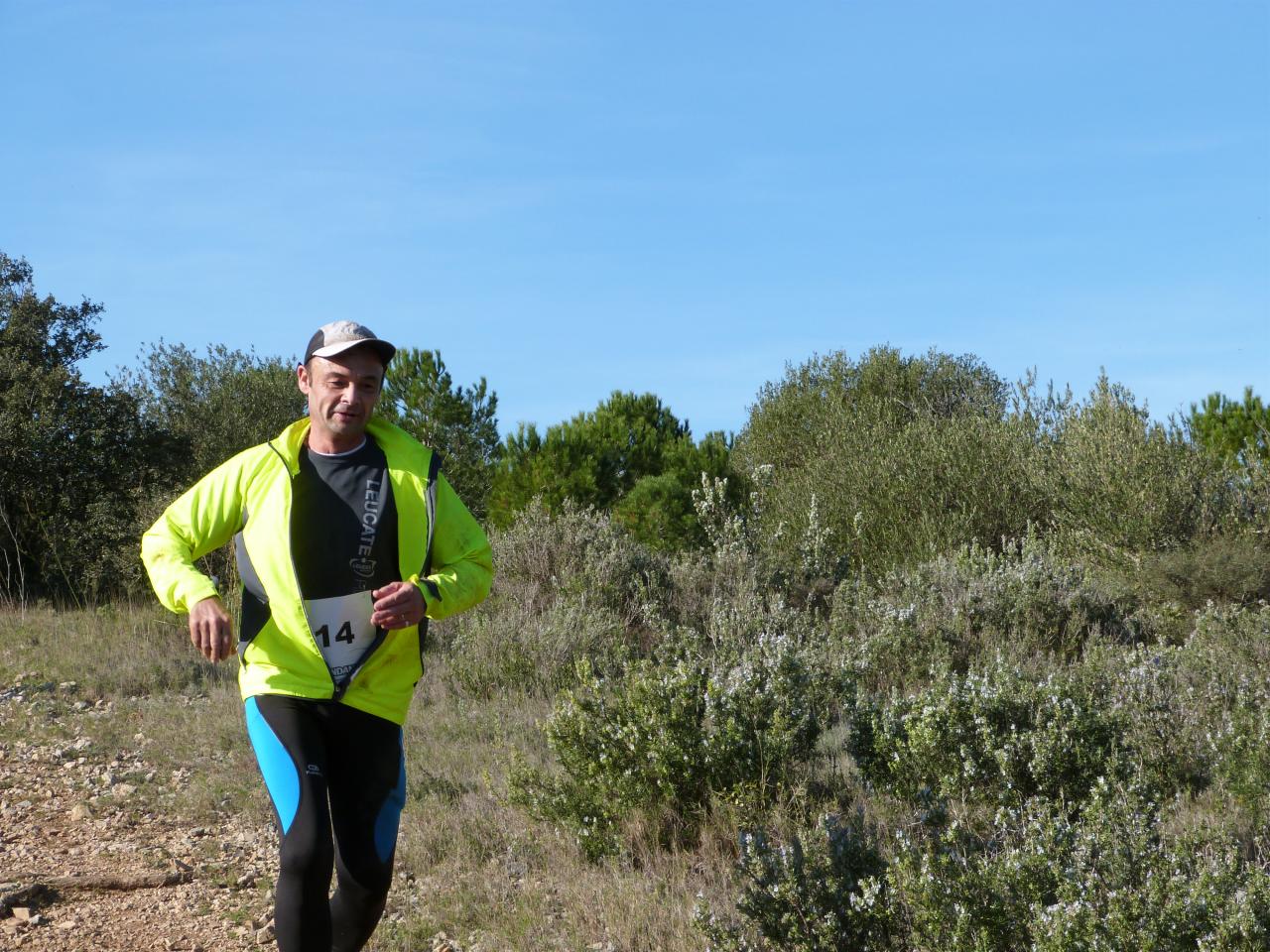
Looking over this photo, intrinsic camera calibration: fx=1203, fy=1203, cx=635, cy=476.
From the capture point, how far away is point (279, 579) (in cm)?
339

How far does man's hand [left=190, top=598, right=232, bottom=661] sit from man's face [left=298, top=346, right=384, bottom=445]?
24.3 inches

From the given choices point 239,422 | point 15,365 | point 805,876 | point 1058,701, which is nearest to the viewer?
point 805,876

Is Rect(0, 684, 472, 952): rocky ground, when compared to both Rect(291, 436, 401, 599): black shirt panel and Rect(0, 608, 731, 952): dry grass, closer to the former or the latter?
Rect(0, 608, 731, 952): dry grass

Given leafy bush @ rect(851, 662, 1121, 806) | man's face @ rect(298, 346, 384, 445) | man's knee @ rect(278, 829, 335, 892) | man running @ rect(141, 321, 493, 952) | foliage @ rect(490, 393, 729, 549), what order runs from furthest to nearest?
foliage @ rect(490, 393, 729, 549)
leafy bush @ rect(851, 662, 1121, 806)
man's face @ rect(298, 346, 384, 445)
man running @ rect(141, 321, 493, 952)
man's knee @ rect(278, 829, 335, 892)

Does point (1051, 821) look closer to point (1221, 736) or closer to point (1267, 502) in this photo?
point (1221, 736)

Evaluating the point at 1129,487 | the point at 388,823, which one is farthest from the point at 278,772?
the point at 1129,487

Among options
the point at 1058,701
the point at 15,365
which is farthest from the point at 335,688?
the point at 15,365

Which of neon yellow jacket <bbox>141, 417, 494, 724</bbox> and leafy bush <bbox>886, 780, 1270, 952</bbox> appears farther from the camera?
neon yellow jacket <bbox>141, 417, 494, 724</bbox>

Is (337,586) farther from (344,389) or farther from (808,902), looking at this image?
(808,902)

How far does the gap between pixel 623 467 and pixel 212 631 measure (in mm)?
22130

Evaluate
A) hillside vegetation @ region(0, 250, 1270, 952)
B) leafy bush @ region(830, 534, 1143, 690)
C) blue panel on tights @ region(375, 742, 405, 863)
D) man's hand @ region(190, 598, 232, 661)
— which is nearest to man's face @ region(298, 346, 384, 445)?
man's hand @ region(190, 598, 232, 661)

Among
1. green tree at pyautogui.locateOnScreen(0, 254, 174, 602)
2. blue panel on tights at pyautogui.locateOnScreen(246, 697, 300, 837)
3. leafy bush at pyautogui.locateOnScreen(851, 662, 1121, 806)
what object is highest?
green tree at pyautogui.locateOnScreen(0, 254, 174, 602)

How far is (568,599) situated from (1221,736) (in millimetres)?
6125

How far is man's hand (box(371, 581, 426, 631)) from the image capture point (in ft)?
10.5
